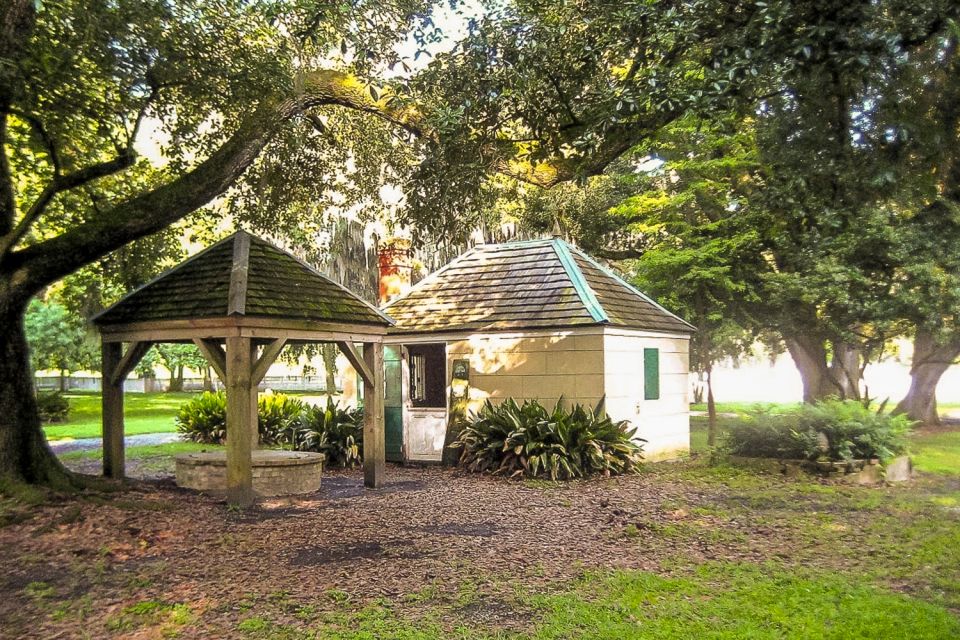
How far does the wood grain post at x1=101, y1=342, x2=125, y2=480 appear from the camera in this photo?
1173 centimetres

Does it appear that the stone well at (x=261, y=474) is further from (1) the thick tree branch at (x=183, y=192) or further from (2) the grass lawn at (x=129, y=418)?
(2) the grass lawn at (x=129, y=418)

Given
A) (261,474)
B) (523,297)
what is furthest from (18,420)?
(523,297)

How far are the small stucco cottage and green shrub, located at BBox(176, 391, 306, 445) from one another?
4222 millimetres

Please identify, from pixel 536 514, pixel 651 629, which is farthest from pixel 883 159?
pixel 536 514

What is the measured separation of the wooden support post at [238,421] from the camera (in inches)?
397

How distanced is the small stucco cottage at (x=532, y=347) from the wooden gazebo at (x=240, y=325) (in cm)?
313

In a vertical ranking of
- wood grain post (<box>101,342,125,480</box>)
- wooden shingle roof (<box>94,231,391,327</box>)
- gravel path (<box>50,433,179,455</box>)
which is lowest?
gravel path (<box>50,433,179,455</box>)

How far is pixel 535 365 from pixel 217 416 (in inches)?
378

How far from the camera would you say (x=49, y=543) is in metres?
7.69

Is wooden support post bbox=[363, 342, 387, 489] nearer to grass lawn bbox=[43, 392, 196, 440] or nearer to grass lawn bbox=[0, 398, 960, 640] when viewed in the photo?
grass lawn bbox=[0, 398, 960, 640]

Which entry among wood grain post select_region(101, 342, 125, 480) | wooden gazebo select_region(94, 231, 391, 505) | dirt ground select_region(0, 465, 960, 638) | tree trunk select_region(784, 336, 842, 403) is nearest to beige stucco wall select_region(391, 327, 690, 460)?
dirt ground select_region(0, 465, 960, 638)

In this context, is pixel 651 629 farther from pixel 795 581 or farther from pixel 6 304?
pixel 6 304

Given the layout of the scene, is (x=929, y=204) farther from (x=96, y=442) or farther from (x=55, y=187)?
(x=96, y=442)

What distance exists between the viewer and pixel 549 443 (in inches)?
525
